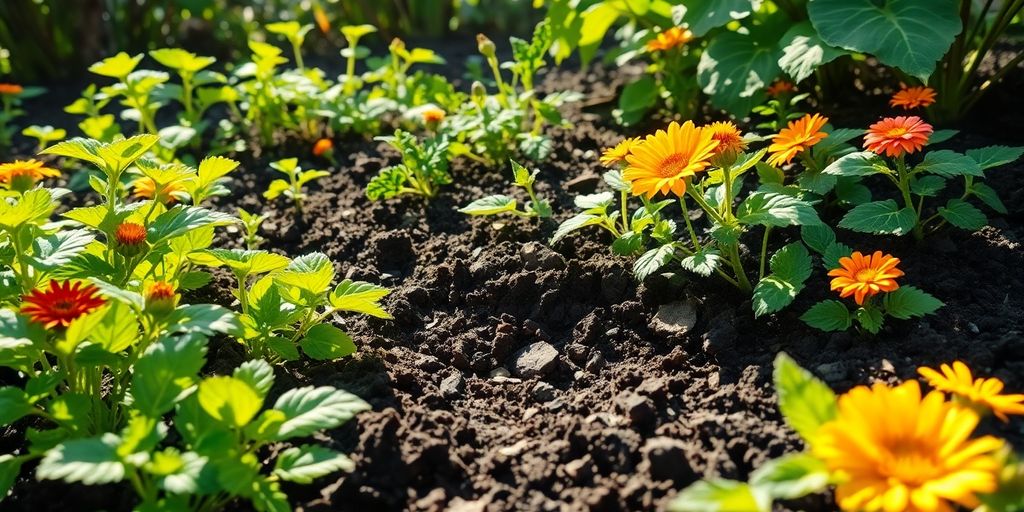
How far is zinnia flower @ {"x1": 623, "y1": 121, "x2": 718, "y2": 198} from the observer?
5.52 ft

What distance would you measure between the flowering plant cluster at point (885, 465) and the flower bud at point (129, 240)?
3.76 ft

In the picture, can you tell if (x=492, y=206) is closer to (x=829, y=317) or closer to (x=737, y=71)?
(x=829, y=317)

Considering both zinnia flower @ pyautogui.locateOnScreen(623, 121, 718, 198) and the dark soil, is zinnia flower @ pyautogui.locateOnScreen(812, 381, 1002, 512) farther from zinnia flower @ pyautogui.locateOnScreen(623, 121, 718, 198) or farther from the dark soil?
zinnia flower @ pyautogui.locateOnScreen(623, 121, 718, 198)

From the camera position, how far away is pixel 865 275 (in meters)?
1.62

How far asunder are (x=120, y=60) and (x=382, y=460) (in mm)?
1824

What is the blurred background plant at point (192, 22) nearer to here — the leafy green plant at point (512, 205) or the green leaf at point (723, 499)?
the leafy green plant at point (512, 205)

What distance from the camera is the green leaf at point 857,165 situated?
1.84 meters

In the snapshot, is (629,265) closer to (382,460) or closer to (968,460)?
(382,460)

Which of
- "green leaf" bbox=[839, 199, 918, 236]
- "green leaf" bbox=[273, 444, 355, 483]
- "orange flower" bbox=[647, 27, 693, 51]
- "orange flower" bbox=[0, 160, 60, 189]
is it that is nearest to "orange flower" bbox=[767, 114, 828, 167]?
"green leaf" bbox=[839, 199, 918, 236]

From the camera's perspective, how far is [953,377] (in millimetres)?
1334

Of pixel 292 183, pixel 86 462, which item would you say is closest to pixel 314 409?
pixel 86 462

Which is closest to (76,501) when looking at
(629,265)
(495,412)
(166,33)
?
(495,412)

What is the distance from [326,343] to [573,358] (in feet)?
1.77

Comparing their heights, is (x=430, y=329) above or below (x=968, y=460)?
below
